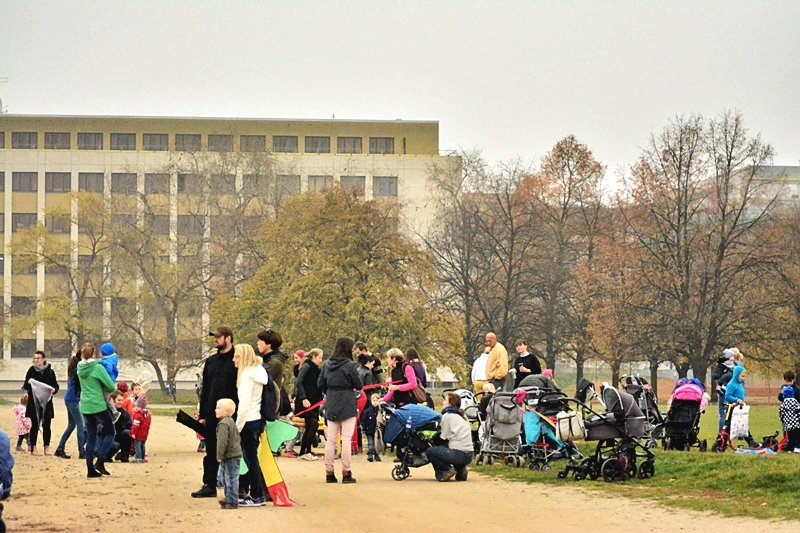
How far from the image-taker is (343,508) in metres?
16.2

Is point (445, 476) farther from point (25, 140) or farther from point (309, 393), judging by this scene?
point (25, 140)

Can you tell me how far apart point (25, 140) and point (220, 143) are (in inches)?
710

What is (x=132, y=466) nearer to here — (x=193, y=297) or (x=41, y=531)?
(x=41, y=531)

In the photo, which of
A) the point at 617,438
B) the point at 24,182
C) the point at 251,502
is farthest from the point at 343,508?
the point at 24,182

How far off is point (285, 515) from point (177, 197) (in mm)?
70477

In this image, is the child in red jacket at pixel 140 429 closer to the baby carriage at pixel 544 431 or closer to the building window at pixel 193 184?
the baby carriage at pixel 544 431

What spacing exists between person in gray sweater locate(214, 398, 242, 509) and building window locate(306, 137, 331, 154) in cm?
9238

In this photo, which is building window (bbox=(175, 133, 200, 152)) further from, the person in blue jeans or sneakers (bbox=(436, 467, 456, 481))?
sneakers (bbox=(436, 467, 456, 481))

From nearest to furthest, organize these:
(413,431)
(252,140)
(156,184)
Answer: (413,431) < (156,184) < (252,140)

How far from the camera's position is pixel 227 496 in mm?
16016

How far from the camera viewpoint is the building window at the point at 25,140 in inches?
4193

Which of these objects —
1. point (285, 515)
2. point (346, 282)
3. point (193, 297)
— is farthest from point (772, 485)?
point (193, 297)

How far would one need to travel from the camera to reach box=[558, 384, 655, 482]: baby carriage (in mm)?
19375

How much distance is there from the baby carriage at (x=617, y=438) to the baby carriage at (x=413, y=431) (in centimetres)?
247
